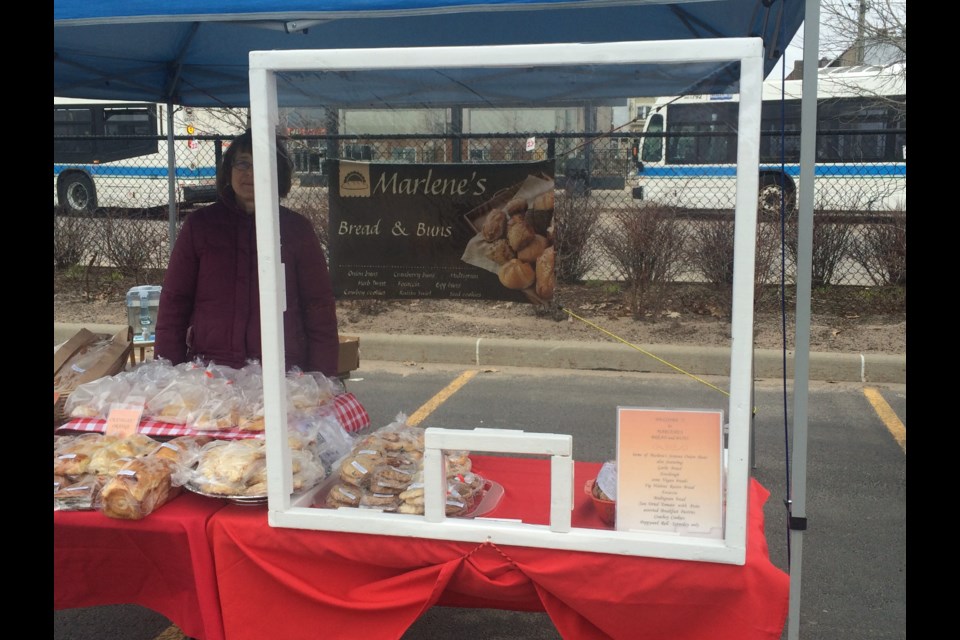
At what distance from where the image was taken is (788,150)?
473 inches

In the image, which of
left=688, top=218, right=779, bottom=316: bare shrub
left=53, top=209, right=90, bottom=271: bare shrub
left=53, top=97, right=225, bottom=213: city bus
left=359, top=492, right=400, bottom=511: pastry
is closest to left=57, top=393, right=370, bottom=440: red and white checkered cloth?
left=359, top=492, right=400, bottom=511: pastry

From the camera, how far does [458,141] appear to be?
2.92 m

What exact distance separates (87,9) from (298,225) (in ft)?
3.11

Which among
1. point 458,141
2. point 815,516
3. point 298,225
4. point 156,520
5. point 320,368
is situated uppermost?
point 458,141

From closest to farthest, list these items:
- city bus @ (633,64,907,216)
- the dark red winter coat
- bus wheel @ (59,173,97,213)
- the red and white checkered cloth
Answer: the red and white checkered cloth
the dark red winter coat
city bus @ (633,64,907,216)
bus wheel @ (59,173,97,213)

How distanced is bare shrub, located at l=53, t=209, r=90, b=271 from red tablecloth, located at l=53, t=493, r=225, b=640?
7786 millimetres

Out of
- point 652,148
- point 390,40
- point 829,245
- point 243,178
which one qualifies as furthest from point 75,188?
point 243,178

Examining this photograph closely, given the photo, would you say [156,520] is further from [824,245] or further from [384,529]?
[824,245]

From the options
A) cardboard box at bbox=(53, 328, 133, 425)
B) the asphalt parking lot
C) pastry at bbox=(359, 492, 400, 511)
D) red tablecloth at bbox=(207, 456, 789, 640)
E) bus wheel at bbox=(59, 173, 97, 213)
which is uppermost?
bus wheel at bbox=(59, 173, 97, 213)

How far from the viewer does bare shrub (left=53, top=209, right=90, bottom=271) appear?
9.22 metres

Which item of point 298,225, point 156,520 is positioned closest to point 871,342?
point 298,225

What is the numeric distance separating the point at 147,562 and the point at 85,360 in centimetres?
125

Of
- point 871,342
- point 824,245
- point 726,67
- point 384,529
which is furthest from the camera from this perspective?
point 824,245

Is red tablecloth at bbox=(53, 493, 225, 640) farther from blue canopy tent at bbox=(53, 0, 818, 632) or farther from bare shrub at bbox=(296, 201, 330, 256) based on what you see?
blue canopy tent at bbox=(53, 0, 818, 632)
